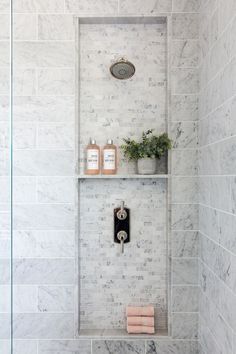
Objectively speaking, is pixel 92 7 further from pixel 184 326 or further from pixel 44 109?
pixel 184 326

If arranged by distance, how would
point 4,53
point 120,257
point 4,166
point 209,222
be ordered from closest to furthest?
point 4,53 < point 4,166 < point 209,222 < point 120,257

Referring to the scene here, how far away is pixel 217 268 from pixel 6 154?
1.01m

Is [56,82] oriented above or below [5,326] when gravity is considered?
above

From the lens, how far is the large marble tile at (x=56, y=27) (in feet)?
5.82

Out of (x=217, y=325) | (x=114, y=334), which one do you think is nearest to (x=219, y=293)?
(x=217, y=325)

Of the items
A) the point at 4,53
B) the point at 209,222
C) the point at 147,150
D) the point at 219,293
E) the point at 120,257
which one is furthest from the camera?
the point at 120,257

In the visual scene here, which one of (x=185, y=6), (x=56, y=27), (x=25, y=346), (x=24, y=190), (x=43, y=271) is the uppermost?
(x=185, y=6)

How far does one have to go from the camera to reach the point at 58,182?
5.87 ft

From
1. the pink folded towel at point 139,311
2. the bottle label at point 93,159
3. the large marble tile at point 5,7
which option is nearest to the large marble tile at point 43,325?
the pink folded towel at point 139,311

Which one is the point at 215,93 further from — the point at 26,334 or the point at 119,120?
the point at 26,334

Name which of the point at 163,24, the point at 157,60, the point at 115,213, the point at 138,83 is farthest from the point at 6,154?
the point at 163,24

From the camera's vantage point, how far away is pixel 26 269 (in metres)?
1.79

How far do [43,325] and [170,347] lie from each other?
27.5 inches

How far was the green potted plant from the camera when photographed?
1720 millimetres
